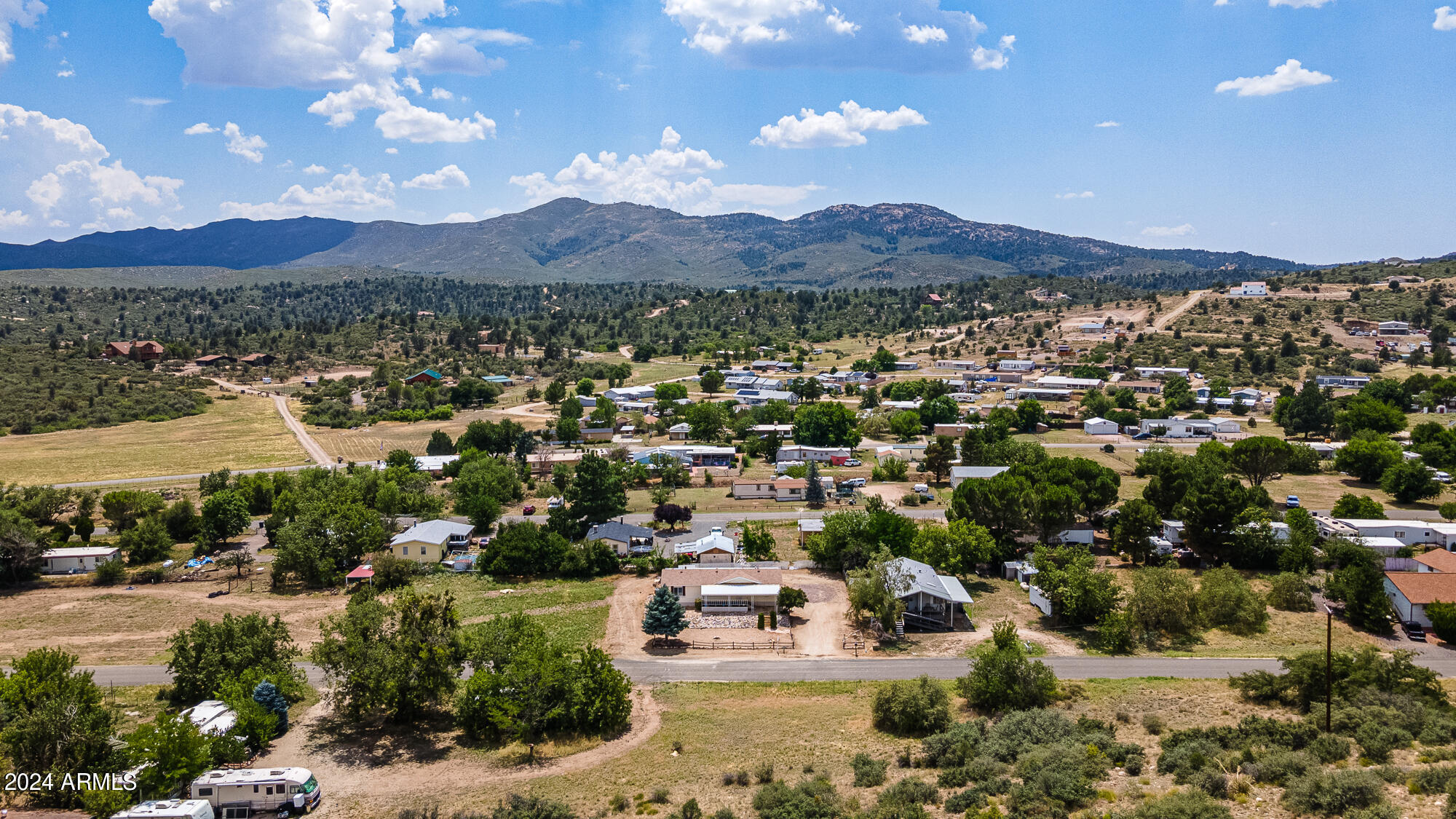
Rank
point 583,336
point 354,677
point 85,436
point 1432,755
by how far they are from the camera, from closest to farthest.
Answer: point 1432,755
point 354,677
point 85,436
point 583,336

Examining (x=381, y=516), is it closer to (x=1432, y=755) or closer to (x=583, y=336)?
(x=1432, y=755)

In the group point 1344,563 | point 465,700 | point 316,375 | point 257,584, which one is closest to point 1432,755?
point 1344,563

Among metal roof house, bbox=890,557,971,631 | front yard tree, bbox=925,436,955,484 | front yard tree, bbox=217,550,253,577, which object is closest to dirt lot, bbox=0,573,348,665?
front yard tree, bbox=217,550,253,577

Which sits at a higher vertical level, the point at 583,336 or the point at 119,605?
the point at 583,336

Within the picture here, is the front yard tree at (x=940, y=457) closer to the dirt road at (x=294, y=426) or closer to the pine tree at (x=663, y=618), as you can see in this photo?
the pine tree at (x=663, y=618)

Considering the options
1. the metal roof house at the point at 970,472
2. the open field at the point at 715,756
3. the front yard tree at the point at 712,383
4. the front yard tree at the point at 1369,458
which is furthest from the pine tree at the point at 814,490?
the front yard tree at the point at 712,383

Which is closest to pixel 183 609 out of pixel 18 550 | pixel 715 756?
pixel 18 550

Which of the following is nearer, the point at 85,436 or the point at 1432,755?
the point at 1432,755
